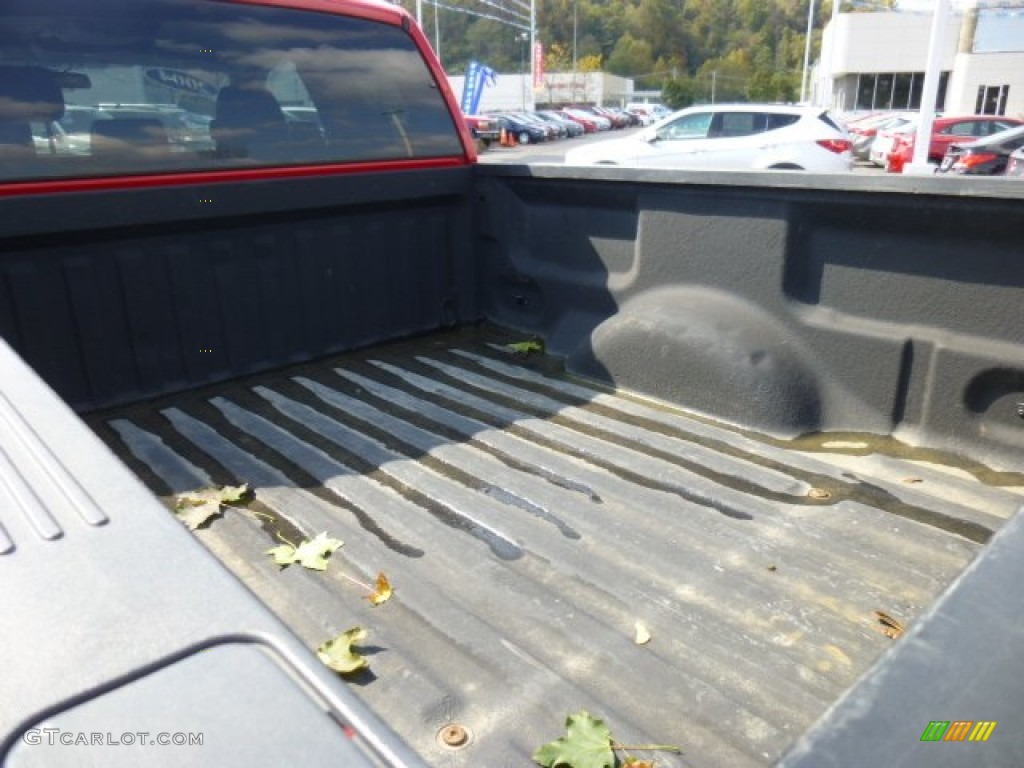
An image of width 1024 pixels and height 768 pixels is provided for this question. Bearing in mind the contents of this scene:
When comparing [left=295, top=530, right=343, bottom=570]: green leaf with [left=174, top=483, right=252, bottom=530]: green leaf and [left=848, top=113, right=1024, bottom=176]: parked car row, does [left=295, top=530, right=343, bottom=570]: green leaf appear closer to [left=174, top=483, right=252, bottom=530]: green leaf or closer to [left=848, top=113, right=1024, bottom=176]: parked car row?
[left=174, top=483, right=252, bottom=530]: green leaf

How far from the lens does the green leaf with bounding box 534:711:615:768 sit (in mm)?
1411

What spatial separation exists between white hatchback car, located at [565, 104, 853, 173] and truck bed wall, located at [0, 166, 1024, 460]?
9892 millimetres

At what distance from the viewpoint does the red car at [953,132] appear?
58.9 ft

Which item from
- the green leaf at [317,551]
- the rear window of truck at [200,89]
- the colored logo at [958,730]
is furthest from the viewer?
the rear window of truck at [200,89]

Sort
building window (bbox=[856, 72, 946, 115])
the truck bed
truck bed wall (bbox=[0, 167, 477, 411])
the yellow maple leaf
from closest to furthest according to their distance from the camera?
the truck bed, the yellow maple leaf, truck bed wall (bbox=[0, 167, 477, 411]), building window (bbox=[856, 72, 946, 115])

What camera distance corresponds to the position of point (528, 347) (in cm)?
360

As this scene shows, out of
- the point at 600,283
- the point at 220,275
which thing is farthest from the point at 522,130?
the point at 220,275

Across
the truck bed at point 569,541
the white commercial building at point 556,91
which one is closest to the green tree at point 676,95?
the white commercial building at point 556,91

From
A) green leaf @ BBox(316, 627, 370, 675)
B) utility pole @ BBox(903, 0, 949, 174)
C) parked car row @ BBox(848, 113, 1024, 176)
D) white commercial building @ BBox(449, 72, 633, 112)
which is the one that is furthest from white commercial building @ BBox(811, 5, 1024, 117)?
green leaf @ BBox(316, 627, 370, 675)

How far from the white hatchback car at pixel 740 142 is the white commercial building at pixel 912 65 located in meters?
26.6

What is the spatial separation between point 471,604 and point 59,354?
1819 millimetres

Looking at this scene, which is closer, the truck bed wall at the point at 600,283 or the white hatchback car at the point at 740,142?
the truck bed wall at the point at 600,283

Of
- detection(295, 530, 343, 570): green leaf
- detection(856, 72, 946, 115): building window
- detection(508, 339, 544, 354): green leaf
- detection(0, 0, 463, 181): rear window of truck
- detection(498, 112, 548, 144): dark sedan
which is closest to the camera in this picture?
detection(295, 530, 343, 570): green leaf

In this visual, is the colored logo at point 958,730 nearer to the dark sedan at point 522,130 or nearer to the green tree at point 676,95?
the dark sedan at point 522,130
